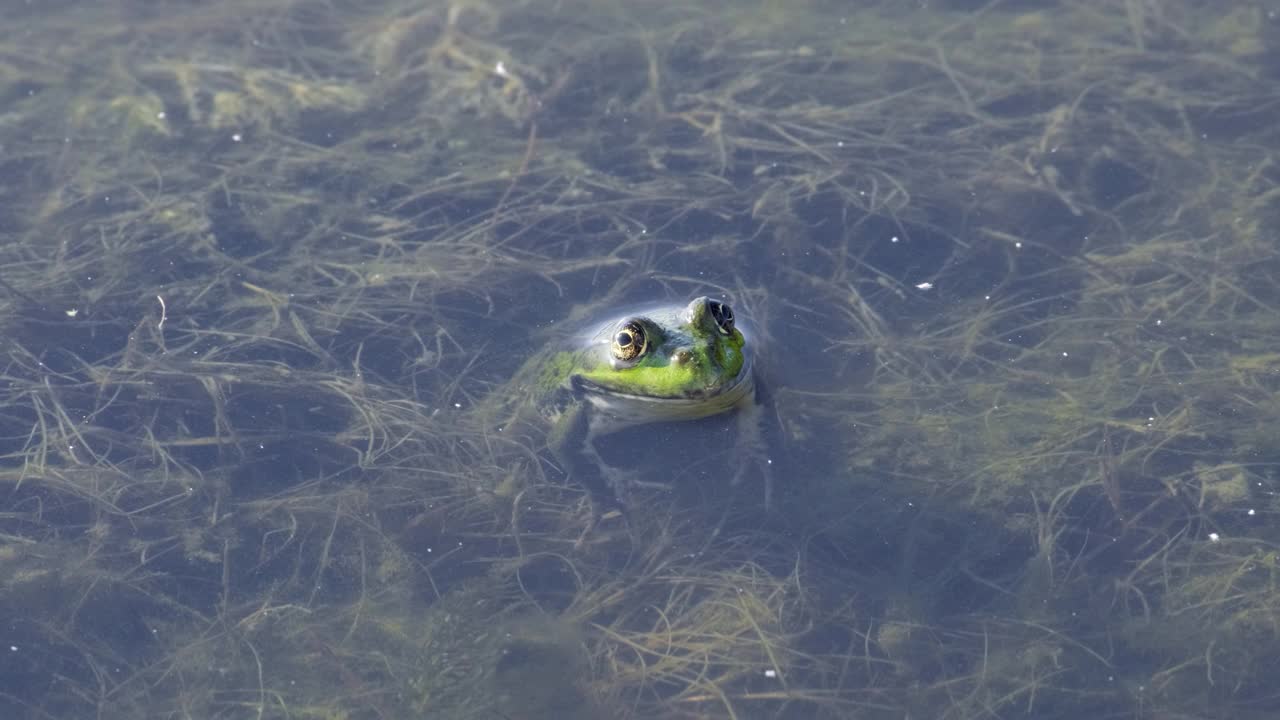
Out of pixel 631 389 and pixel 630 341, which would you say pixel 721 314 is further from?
pixel 631 389

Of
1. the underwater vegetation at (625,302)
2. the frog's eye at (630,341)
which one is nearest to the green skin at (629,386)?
the frog's eye at (630,341)

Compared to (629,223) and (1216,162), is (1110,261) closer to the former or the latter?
(1216,162)

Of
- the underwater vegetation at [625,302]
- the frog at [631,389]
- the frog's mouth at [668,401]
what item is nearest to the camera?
the underwater vegetation at [625,302]

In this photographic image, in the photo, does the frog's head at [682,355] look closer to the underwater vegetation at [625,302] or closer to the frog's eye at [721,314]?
the frog's eye at [721,314]

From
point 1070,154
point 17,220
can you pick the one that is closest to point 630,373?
point 1070,154

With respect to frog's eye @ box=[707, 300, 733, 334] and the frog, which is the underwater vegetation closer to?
the frog

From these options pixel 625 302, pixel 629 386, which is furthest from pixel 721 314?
pixel 625 302

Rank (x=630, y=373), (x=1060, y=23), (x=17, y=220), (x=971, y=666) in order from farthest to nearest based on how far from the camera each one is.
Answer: (x=1060, y=23) → (x=17, y=220) → (x=630, y=373) → (x=971, y=666)
